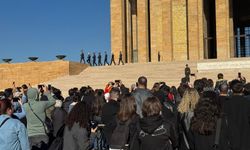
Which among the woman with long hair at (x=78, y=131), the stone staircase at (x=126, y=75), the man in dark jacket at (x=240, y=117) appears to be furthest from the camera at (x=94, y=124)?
the stone staircase at (x=126, y=75)

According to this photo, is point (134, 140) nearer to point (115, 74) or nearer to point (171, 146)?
point (171, 146)

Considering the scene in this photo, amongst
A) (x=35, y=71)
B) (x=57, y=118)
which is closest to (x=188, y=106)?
(x=57, y=118)

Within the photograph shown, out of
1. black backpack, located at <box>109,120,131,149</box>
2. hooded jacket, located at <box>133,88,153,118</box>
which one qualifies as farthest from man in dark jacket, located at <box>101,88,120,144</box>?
black backpack, located at <box>109,120,131,149</box>

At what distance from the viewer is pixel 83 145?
19.0 ft

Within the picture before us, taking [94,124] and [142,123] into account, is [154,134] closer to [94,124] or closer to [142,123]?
[142,123]

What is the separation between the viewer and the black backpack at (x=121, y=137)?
5.75m

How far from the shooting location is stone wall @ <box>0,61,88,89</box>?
93.7 feet

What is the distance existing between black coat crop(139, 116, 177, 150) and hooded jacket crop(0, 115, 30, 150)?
4.24 ft

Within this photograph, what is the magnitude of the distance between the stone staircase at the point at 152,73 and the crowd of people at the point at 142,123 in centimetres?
1618

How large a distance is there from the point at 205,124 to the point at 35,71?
25.5 m

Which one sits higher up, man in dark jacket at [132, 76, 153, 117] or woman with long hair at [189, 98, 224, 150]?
man in dark jacket at [132, 76, 153, 117]

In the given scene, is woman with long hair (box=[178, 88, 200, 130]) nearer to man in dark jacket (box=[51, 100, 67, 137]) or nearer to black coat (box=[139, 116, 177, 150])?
black coat (box=[139, 116, 177, 150])

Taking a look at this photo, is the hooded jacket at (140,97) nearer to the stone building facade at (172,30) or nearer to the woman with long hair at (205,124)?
the woman with long hair at (205,124)

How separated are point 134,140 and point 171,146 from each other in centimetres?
41
